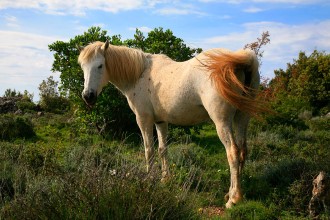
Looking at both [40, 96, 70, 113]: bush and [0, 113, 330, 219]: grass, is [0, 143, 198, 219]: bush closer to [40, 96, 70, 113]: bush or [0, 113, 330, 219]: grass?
[0, 113, 330, 219]: grass

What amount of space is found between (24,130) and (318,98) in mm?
14944

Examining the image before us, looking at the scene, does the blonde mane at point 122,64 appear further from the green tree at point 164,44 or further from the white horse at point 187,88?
the green tree at point 164,44

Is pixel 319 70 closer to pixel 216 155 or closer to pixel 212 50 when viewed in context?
pixel 216 155

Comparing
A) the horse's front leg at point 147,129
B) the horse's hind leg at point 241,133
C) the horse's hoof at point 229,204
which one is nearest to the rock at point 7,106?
the horse's front leg at point 147,129

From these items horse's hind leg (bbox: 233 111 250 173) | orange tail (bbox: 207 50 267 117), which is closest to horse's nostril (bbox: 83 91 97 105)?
orange tail (bbox: 207 50 267 117)

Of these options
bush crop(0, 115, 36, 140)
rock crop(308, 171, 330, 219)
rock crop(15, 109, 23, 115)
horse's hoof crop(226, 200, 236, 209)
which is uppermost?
rock crop(308, 171, 330, 219)

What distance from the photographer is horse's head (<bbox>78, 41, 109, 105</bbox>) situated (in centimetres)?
598

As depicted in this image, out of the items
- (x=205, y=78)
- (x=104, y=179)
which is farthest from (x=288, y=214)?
(x=104, y=179)

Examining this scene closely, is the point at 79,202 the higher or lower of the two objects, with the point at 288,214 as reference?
higher

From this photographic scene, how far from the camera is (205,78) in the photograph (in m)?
5.15

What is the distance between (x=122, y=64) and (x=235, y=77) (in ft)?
7.54

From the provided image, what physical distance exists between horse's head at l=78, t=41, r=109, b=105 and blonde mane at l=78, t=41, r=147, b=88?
0.22 feet

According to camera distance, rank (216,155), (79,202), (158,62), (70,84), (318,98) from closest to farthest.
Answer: (79,202), (158,62), (216,155), (70,84), (318,98)

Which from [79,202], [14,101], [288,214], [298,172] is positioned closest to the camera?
[79,202]
